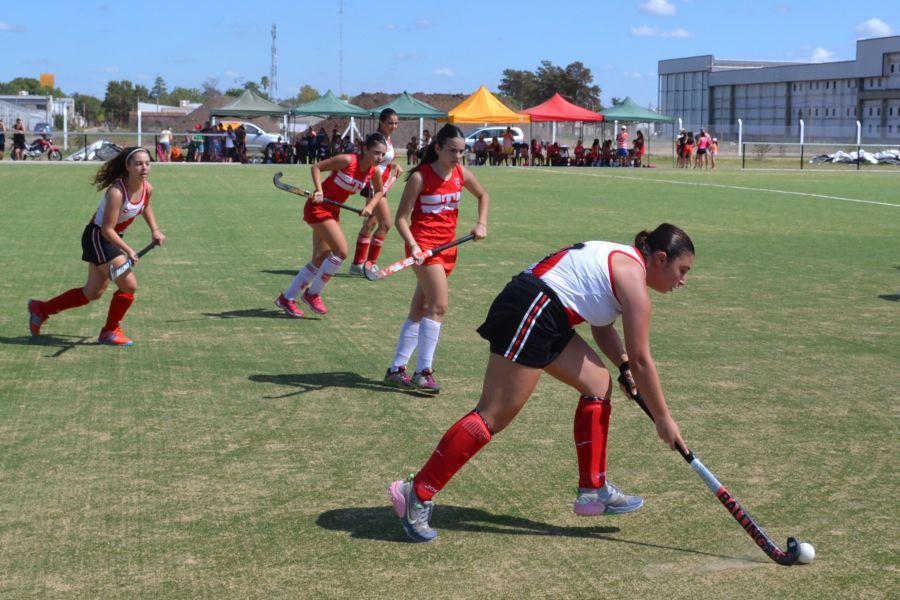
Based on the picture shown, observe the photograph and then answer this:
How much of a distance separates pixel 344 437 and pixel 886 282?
360 inches

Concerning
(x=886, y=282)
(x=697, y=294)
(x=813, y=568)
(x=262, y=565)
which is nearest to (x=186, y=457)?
(x=262, y=565)

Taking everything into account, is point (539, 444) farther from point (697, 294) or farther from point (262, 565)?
point (697, 294)

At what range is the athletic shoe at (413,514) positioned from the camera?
211 inches

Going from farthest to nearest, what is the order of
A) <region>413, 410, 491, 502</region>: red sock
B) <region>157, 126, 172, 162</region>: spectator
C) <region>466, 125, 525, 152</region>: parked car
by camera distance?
<region>466, 125, 525, 152</region>: parked car < <region>157, 126, 172, 162</region>: spectator < <region>413, 410, 491, 502</region>: red sock

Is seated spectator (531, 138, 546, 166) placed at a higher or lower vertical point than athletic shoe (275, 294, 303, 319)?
higher

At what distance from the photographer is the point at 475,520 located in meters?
5.72

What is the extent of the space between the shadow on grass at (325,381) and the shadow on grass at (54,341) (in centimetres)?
205

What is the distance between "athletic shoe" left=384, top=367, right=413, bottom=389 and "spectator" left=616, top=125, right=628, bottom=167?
42.5 meters

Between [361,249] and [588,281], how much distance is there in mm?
10039

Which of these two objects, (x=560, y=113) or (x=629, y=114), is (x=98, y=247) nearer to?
(x=560, y=113)

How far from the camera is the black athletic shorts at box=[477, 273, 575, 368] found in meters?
5.20

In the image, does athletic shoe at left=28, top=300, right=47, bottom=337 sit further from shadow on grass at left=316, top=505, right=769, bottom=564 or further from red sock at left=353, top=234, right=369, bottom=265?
red sock at left=353, top=234, right=369, bottom=265

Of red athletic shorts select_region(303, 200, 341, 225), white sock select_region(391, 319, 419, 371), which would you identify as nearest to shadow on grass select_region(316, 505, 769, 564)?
white sock select_region(391, 319, 419, 371)

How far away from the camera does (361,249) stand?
49.4 ft
